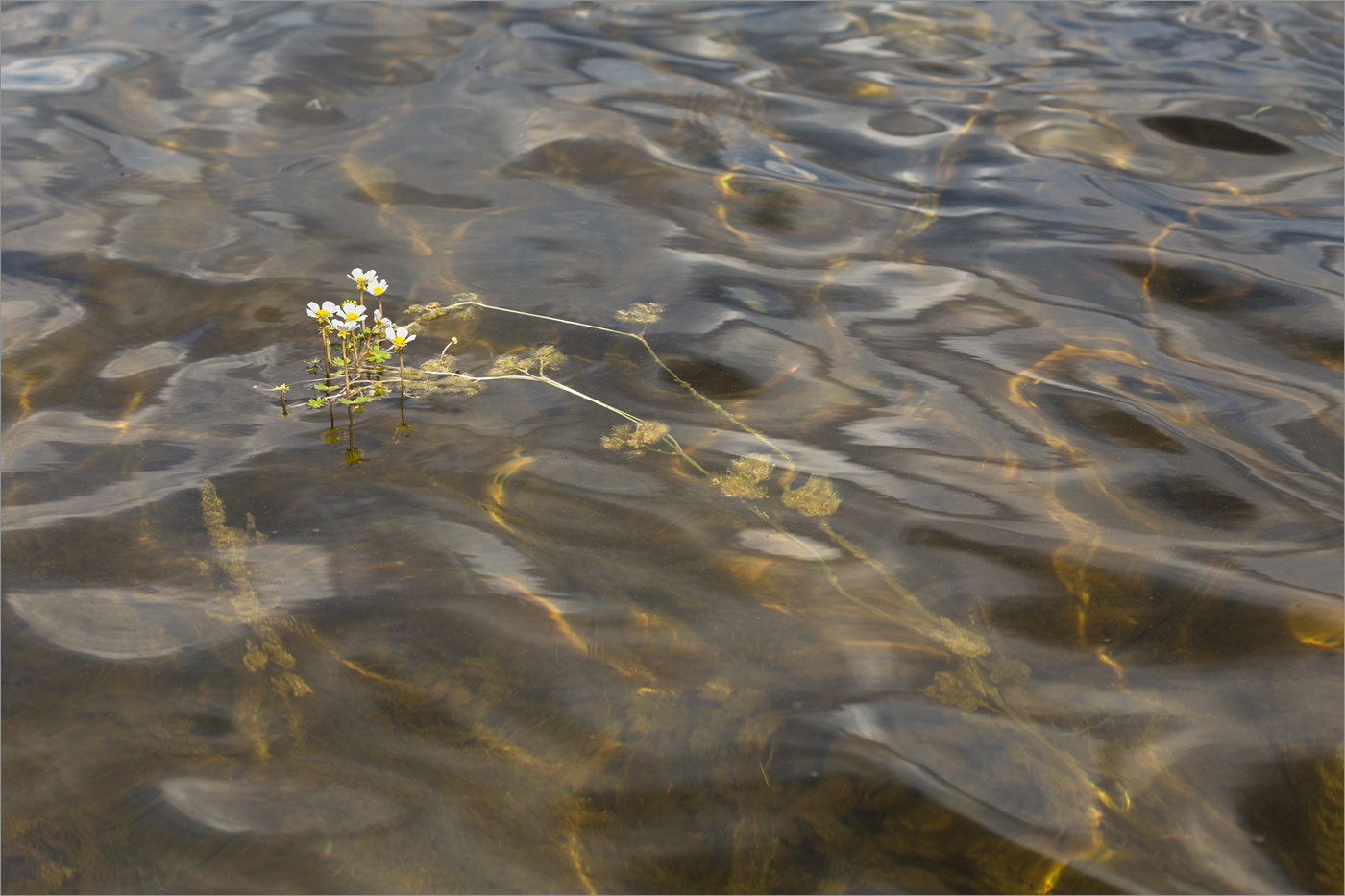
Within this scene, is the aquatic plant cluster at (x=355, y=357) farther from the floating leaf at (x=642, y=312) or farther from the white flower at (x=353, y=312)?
the floating leaf at (x=642, y=312)

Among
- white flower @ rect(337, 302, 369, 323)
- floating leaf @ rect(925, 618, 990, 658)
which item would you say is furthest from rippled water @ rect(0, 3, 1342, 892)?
white flower @ rect(337, 302, 369, 323)

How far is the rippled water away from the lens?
1784 mm

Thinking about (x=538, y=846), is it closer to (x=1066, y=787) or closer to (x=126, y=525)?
(x=1066, y=787)

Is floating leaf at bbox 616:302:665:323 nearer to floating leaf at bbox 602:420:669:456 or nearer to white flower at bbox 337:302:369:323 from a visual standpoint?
floating leaf at bbox 602:420:669:456

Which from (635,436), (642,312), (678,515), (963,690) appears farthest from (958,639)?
(642,312)

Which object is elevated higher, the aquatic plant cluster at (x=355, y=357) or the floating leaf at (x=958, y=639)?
the aquatic plant cluster at (x=355, y=357)

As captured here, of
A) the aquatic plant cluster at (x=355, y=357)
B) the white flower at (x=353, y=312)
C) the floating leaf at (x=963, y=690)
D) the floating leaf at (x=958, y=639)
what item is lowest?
the floating leaf at (x=963, y=690)

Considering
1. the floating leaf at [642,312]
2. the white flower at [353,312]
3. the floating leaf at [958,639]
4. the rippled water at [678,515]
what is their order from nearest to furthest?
1. the rippled water at [678,515]
2. the floating leaf at [958,639]
3. the white flower at [353,312]
4. the floating leaf at [642,312]

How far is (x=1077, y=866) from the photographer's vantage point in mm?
1703

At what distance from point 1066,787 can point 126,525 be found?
91.5 inches

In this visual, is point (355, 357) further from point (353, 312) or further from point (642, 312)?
point (642, 312)

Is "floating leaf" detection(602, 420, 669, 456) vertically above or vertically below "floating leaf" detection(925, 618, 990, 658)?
above

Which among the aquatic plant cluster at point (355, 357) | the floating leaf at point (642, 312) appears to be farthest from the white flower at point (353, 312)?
the floating leaf at point (642, 312)

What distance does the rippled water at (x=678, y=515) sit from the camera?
70.2 inches
